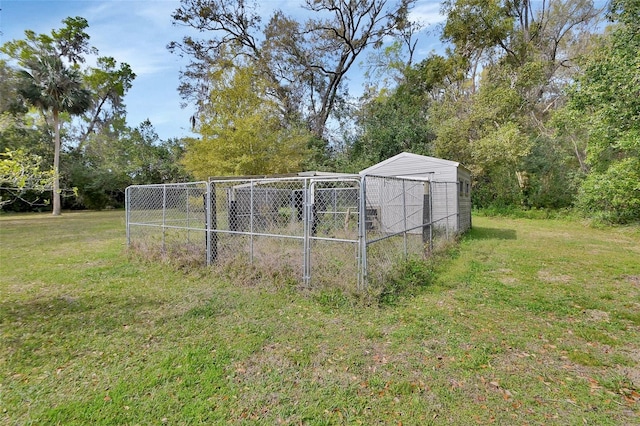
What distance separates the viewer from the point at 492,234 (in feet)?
34.3

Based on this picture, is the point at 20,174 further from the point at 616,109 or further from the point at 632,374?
the point at 616,109

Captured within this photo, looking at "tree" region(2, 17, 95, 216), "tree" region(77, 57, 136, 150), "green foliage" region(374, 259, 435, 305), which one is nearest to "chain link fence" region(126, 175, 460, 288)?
"green foliage" region(374, 259, 435, 305)

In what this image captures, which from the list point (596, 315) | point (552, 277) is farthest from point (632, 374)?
point (552, 277)

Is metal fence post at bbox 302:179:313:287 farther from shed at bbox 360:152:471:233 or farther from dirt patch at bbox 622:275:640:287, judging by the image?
dirt patch at bbox 622:275:640:287

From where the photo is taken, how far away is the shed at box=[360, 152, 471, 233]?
903 centimetres

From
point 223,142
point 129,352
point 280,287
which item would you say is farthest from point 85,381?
point 223,142

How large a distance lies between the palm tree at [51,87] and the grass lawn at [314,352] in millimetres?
19403

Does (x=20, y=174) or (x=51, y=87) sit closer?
(x=20, y=174)

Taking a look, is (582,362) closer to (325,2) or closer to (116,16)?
(116,16)

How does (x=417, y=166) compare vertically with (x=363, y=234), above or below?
above

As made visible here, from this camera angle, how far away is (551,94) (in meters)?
18.1

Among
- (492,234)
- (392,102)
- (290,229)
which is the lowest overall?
(492,234)

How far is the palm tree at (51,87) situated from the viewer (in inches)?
720

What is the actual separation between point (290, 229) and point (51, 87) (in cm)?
2183
